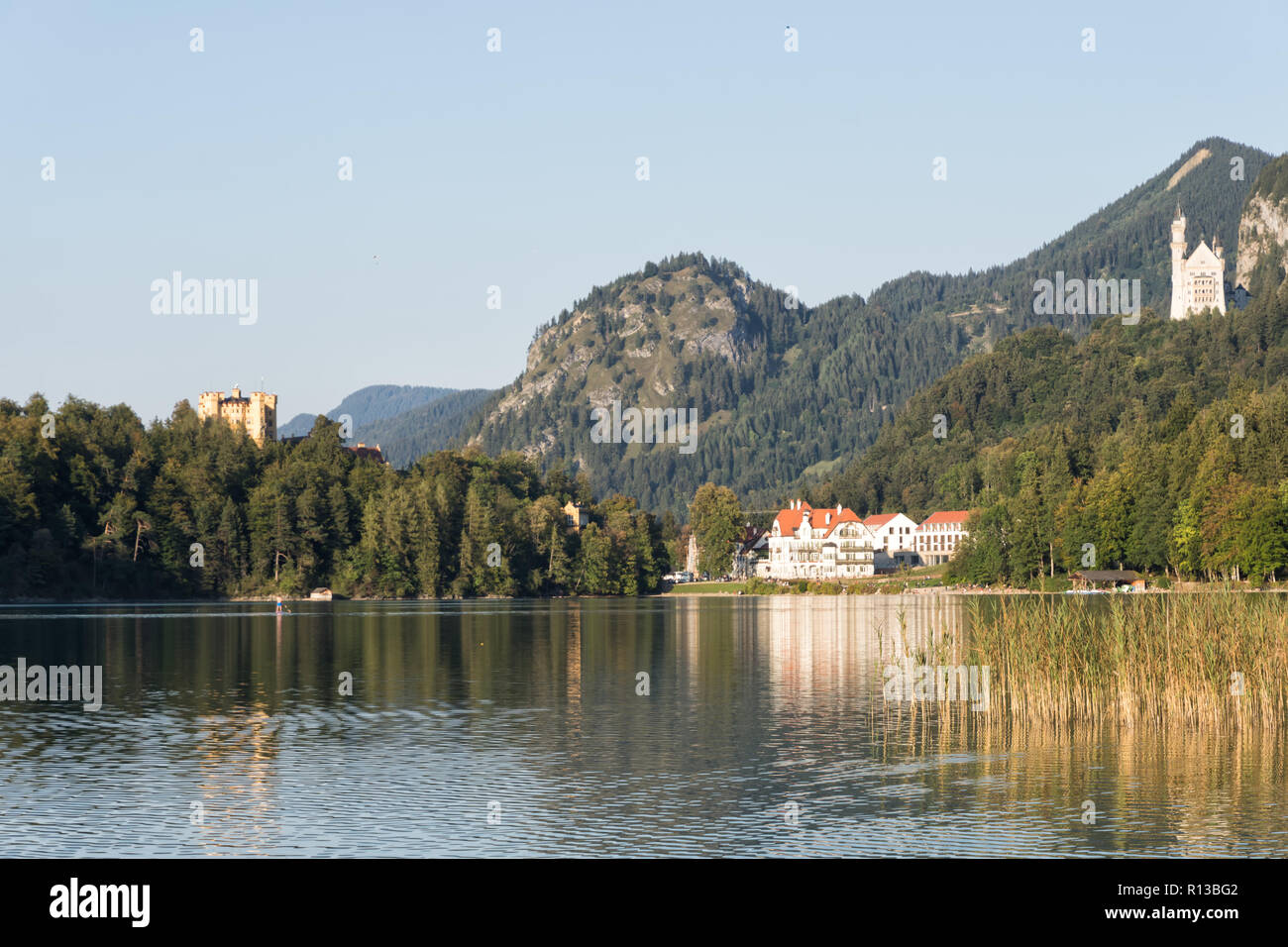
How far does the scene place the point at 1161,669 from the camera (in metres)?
37.6

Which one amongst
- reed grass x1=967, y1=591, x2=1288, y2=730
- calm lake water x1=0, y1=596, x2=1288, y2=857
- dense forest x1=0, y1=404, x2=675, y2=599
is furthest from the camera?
dense forest x1=0, y1=404, x2=675, y2=599

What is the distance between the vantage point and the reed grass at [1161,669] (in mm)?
36875

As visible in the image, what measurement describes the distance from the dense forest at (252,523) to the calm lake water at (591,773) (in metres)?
113

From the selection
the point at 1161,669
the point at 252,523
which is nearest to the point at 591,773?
the point at 1161,669

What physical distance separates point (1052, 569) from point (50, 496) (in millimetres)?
118575

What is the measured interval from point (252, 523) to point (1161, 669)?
15846 cm

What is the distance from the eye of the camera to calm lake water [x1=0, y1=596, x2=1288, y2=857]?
81.6ft

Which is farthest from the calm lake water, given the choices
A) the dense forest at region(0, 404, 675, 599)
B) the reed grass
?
the dense forest at region(0, 404, 675, 599)

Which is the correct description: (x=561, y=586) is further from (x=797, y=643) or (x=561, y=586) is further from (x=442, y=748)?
(x=442, y=748)

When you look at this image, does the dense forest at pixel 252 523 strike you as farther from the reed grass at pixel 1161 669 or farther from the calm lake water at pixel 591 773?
the reed grass at pixel 1161 669

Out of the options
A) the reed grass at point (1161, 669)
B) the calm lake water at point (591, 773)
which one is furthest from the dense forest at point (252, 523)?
the reed grass at point (1161, 669)

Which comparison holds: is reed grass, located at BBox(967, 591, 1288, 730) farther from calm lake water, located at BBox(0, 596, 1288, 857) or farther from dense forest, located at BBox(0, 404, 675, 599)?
dense forest, located at BBox(0, 404, 675, 599)

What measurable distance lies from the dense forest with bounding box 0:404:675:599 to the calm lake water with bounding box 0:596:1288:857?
11275 centimetres

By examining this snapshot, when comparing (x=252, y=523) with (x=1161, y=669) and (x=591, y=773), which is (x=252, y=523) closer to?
(x=591, y=773)
